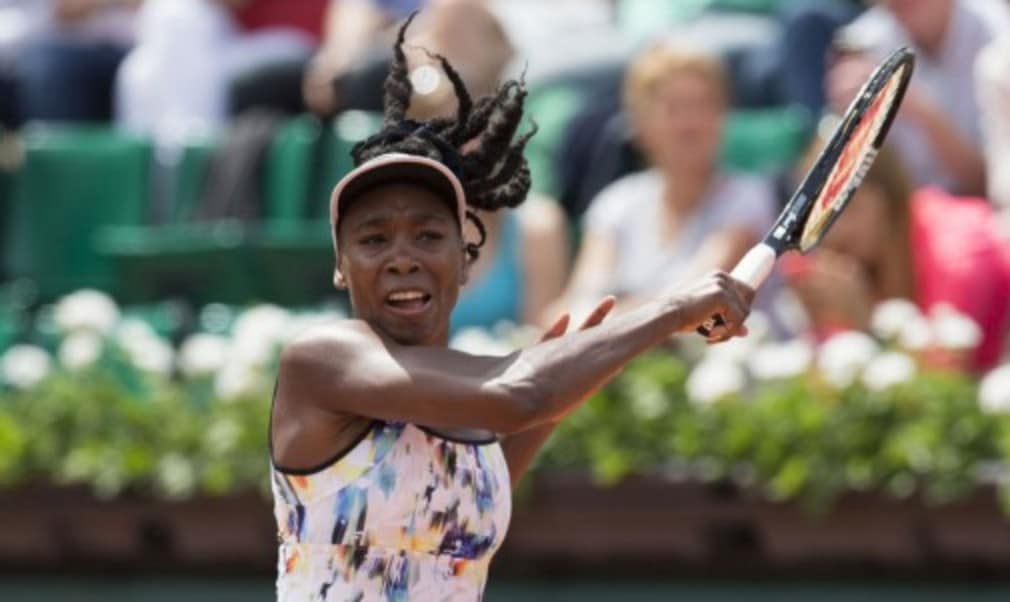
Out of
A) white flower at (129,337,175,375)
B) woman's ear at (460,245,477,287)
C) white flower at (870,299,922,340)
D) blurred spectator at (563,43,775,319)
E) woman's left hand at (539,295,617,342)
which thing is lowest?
woman's left hand at (539,295,617,342)

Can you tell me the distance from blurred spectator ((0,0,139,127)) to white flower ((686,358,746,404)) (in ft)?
11.2

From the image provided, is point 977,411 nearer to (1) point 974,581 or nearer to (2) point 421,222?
(1) point 974,581

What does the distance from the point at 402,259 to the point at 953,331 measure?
3302 millimetres

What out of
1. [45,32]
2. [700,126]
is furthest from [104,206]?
[700,126]

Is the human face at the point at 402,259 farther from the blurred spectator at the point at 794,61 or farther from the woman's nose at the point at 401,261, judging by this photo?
the blurred spectator at the point at 794,61

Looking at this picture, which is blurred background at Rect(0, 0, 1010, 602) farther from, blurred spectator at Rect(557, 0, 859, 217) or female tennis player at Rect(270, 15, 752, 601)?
female tennis player at Rect(270, 15, 752, 601)

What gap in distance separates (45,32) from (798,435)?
13.6 feet

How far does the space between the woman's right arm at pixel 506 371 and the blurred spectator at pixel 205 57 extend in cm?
534

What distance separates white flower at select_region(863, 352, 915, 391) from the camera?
6.81 m

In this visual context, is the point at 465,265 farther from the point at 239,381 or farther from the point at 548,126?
the point at 548,126

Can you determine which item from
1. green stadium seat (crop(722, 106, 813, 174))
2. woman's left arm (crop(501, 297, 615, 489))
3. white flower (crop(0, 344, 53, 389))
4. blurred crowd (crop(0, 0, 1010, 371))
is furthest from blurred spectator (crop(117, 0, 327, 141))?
woman's left arm (crop(501, 297, 615, 489))

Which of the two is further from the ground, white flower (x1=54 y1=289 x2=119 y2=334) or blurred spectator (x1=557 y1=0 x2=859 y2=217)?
blurred spectator (x1=557 y1=0 x2=859 y2=217)

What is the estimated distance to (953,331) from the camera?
706cm

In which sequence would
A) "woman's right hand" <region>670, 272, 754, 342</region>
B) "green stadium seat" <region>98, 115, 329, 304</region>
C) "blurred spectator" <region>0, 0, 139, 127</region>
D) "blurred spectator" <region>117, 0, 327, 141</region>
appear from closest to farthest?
1. "woman's right hand" <region>670, 272, 754, 342</region>
2. "green stadium seat" <region>98, 115, 329, 304</region>
3. "blurred spectator" <region>117, 0, 327, 141</region>
4. "blurred spectator" <region>0, 0, 139, 127</region>
